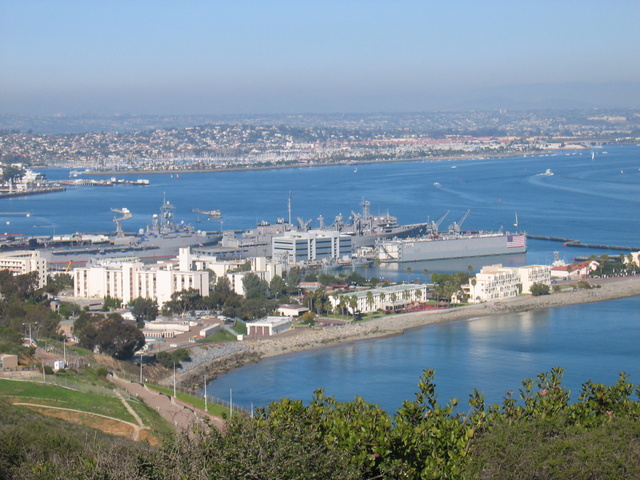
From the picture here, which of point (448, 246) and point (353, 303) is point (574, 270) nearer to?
point (448, 246)

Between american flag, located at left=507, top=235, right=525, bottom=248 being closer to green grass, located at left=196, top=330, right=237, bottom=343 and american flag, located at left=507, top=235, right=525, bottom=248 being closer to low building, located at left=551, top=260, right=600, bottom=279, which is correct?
low building, located at left=551, top=260, right=600, bottom=279

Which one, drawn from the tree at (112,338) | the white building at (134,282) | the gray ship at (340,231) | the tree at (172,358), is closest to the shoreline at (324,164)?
the gray ship at (340,231)

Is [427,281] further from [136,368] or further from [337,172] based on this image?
[337,172]

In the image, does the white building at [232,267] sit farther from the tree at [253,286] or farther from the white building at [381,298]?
the white building at [381,298]

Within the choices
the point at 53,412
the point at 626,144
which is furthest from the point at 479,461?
the point at 626,144

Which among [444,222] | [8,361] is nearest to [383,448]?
[8,361]

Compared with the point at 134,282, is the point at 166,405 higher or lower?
higher

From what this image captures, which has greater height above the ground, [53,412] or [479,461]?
[479,461]
